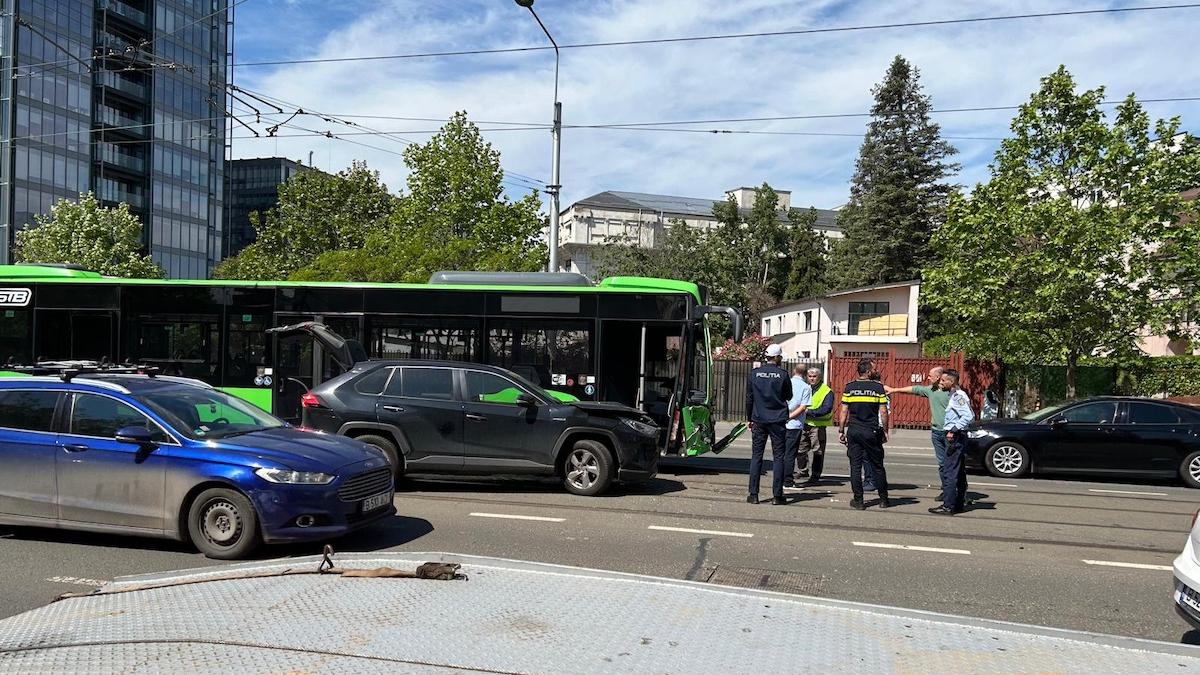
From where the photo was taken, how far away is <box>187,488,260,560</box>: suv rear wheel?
6.75 meters

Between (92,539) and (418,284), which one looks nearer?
(92,539)

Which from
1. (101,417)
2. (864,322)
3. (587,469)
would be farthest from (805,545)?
(864,322)

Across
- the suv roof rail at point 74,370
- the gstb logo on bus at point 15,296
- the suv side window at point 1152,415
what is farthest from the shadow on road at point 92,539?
the suv side window at point 1152,415

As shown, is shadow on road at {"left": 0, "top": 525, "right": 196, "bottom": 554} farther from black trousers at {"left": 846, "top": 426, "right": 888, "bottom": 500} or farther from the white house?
the white house

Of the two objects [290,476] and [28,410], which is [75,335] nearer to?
[28,410]

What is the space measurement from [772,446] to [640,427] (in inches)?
62.4

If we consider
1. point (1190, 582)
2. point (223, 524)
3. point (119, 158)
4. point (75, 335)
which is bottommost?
point (223, 524)

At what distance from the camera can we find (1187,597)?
489cm

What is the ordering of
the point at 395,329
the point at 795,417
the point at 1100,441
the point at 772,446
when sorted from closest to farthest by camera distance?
1. the point at 772,446
2. the point at 795,417
3. the point at 395,329
4. the point at 1100,441

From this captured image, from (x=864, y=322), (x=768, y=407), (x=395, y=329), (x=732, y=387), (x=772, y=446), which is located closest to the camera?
(x=768, y=407)

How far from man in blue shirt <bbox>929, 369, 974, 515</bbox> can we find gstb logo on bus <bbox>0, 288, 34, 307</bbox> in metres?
14.4

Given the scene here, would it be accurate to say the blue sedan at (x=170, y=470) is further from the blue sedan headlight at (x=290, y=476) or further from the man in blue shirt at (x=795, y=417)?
the man in blue shirt at (x=795, y=417)

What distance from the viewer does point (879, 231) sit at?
50.6 m

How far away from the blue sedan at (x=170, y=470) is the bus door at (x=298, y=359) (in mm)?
5568
